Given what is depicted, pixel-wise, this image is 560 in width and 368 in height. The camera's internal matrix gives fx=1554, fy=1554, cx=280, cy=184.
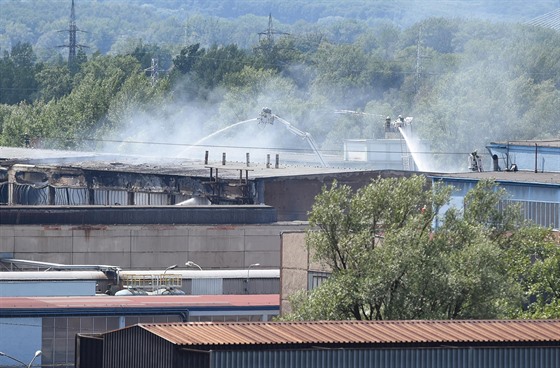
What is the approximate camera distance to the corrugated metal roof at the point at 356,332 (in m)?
27.1

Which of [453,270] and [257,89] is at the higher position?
[257,89]

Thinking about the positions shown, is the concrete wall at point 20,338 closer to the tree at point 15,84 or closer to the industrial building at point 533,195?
the industrial building at point 533,195

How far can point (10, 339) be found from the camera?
4419cm

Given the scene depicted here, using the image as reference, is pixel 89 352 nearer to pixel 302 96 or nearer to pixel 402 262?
pixel 402 262

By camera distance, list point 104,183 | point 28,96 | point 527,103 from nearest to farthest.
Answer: point 104,183 < point 527,103 < point 28,96

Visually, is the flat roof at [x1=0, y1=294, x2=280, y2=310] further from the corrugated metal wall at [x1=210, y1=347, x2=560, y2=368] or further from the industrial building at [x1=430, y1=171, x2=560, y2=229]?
the corrugated metal wall at [x1=210, y1=347, x2=560, y2=368]

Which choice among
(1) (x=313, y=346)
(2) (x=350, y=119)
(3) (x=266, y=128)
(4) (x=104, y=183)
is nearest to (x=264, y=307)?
(1) (x=313, y=346)

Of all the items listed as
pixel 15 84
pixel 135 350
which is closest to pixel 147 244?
pixel 135 350

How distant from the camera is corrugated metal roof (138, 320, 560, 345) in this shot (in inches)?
1068

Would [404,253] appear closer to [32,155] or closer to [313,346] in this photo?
[313,346]

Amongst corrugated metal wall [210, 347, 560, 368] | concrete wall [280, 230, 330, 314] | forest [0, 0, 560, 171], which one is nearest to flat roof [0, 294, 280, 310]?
concrete wall [280, 230, 330, 314]

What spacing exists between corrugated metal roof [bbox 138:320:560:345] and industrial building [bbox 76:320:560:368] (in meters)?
0.02

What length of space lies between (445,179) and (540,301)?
1537 cm

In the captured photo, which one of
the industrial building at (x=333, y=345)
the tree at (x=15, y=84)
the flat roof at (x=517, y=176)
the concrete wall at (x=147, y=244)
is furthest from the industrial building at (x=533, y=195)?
the tree at (x=15, y=84)
